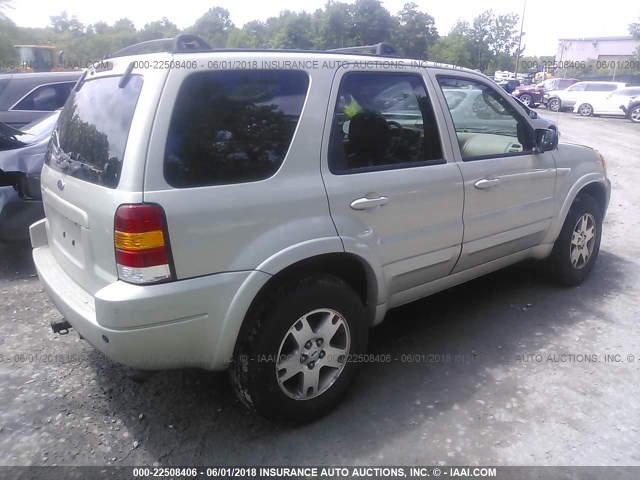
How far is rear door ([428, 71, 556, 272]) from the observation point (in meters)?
3.26

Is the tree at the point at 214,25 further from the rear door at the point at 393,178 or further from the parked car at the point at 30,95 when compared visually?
the rear door at the point at 393,178

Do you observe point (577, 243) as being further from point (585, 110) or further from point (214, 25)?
point (214, 25)

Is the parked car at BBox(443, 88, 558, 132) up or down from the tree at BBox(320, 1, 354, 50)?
down

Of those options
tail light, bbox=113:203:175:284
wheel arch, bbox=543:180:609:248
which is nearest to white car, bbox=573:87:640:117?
wheel arch, bbox=543:180:609:248

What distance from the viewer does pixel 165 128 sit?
6.91 ft

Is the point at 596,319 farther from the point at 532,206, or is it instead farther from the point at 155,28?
the point at 155,28

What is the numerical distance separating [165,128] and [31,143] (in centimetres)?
372

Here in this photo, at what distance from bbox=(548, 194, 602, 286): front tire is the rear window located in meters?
3.42

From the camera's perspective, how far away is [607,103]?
2269 cm

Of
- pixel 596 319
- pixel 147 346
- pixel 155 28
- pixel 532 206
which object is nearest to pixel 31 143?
pixel 147 346

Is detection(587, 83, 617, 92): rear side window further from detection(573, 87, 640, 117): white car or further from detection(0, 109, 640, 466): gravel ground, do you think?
detection(0, 109, 640, 466): gravel ground

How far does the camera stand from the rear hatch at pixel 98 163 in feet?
6.94

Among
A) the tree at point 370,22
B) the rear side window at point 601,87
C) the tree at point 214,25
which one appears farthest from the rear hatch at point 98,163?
the rear side window at point 601,87

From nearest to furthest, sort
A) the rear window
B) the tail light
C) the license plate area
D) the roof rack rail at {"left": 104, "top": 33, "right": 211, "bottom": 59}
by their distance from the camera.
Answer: the tail light < the rear window < the roof rack rail at {"left": 104, "top": 33, "right": 211, "bottom": 59} < the license plate area
